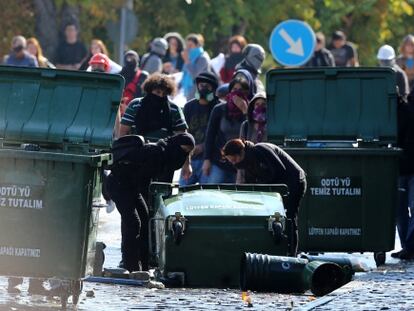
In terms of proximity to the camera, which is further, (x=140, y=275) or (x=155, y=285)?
(x=140, y=275)

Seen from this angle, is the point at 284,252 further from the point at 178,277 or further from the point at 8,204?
the point at 8,204

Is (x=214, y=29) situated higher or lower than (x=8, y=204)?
higher

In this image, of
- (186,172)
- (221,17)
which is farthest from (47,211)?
(221,17)

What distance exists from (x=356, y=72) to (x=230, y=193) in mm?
2905

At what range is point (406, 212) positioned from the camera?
61.8ft

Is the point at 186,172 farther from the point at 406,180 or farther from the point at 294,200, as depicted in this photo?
the point at 294,200

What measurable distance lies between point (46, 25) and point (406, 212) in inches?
776

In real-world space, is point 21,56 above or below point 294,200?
above

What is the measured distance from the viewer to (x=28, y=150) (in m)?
14.1

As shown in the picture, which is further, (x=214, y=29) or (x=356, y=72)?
(x=214, y=29)

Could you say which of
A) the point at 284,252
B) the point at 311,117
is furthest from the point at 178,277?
the point at 311,117

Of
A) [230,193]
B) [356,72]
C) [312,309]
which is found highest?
[356,72]

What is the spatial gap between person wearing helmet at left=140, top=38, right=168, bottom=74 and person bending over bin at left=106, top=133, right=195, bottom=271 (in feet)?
39.7

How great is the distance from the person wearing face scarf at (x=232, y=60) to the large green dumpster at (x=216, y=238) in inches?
528
